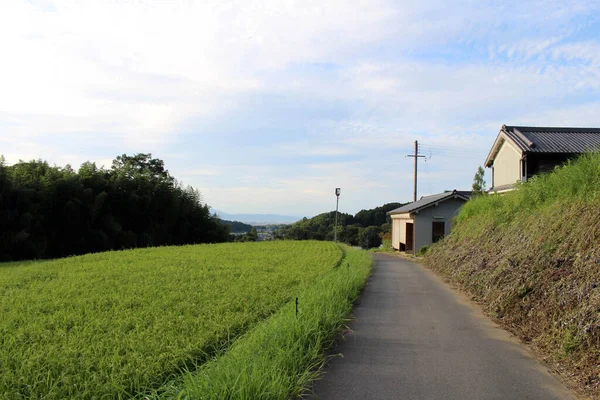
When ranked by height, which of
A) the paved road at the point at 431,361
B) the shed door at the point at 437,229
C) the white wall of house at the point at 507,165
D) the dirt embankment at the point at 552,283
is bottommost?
the paved road at the point at 431,361

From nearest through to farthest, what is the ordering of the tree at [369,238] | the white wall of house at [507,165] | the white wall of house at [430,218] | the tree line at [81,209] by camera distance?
the tree line at [81,209] → the white wall of house at [507,165] → the white wall of house at [430,218] → the tree at [369,238]

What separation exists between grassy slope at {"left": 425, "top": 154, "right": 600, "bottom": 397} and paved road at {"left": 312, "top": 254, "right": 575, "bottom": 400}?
28cm

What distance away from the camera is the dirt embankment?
425cm

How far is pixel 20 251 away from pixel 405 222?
21358 mm

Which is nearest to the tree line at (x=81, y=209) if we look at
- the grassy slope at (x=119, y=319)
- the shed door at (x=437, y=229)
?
the grassy slope at (x=119, y=319)

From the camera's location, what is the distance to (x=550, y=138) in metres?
17.6

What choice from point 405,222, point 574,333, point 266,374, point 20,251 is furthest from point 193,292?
point 405,222

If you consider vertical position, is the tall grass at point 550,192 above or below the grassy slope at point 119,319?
above

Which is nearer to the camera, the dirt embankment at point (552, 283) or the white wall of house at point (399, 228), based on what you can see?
the dirt embankment at point (552, 283)

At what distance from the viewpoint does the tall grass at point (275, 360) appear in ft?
10.9

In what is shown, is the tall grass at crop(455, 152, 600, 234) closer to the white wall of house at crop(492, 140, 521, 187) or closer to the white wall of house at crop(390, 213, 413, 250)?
the white wall of house at crop(492, 140, 521, 187)

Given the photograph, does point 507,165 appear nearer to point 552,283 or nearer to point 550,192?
point 550,192

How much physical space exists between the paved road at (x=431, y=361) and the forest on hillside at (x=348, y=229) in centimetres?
3227

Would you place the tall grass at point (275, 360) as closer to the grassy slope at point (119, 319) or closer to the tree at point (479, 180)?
the grassy slope at point (119, 319)
